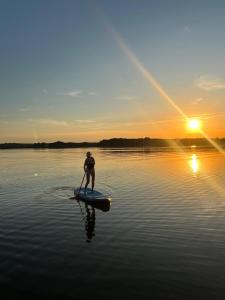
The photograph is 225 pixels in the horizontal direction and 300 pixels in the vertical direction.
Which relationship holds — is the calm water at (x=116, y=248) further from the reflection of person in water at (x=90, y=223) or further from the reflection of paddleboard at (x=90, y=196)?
the reflection of paddleboard at (x=90, y=196)

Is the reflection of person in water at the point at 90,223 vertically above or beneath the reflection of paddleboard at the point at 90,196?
beneath

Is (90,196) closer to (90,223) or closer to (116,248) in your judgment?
(90,223)

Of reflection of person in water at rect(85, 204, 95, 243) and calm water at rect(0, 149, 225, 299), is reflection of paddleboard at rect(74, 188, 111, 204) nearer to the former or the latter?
reflection of person in water at rect(85, 204, 95, 243)

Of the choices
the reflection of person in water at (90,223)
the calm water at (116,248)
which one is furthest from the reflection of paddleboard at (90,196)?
the calm water at (116,248)

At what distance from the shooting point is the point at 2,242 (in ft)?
60.4

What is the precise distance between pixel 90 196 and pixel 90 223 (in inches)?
285

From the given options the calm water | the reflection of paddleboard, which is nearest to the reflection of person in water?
the calm water

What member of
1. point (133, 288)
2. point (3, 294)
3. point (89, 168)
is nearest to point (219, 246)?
point (133, 288)

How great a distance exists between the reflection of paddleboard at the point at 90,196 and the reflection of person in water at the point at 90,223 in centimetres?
98

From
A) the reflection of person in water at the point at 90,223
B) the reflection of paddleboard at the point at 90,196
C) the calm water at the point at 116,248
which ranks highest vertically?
the reflection of paddleboard at the point at 90,196

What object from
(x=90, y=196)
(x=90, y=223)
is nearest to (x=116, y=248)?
(x=90, y=223)

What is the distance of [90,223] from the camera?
74.9ft

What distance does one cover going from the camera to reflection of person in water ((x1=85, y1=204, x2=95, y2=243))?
65.1ft

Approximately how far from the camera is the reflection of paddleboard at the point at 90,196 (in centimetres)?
2889
